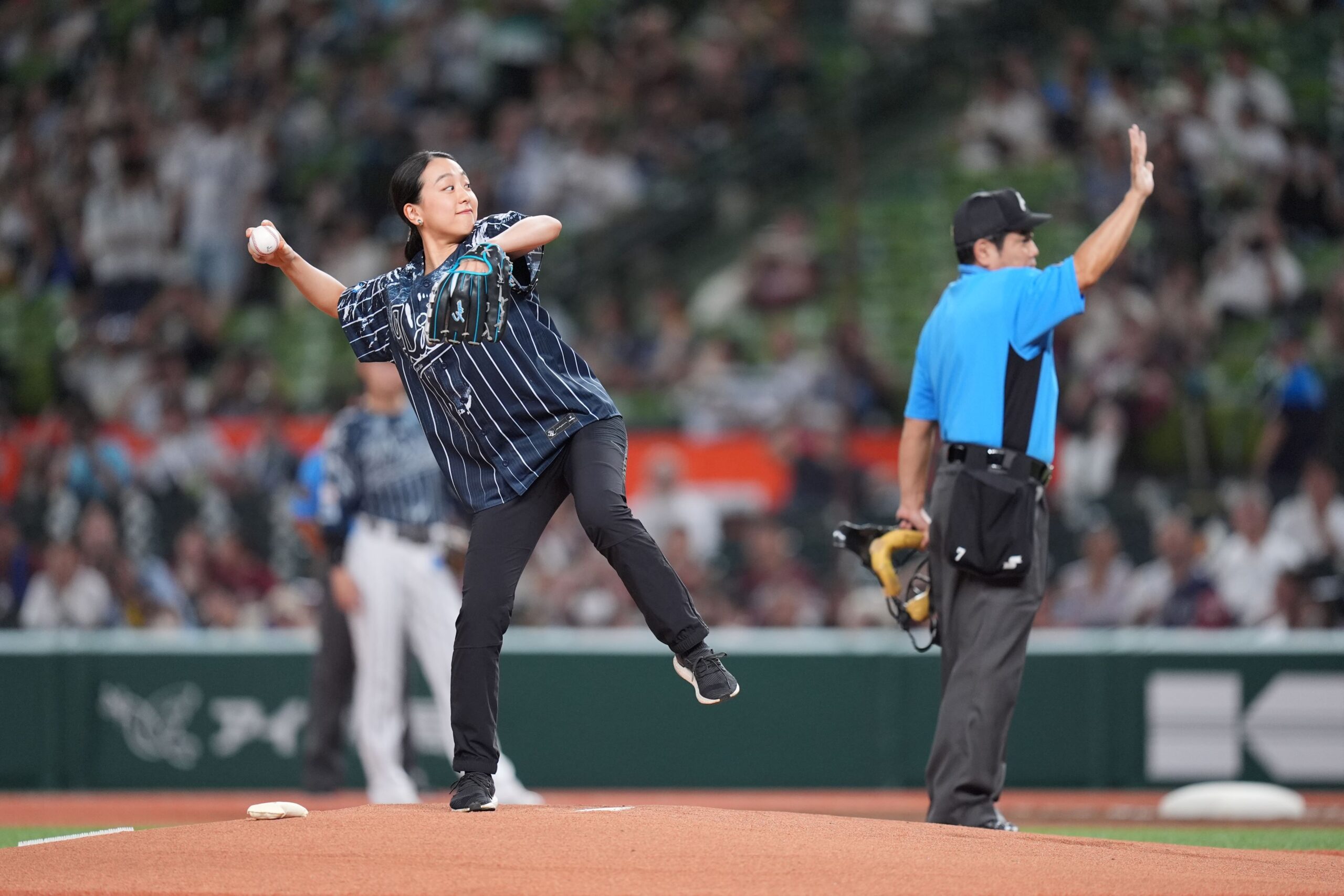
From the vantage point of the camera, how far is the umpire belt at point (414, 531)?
26.2 ft

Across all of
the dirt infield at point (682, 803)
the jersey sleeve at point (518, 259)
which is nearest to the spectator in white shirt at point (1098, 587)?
the dirt infield at point (682, 803)

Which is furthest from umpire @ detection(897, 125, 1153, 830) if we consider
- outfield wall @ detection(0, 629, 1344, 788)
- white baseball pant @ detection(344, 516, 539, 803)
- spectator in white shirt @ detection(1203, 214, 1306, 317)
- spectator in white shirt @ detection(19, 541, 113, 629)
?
spectator in white shirt @ detection(1203, 214, 1306, 317)

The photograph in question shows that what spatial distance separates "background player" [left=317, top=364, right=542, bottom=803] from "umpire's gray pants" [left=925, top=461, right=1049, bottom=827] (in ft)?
8.97

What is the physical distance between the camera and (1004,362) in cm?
573

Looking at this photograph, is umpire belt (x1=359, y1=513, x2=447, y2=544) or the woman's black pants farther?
umpire belt (x1=359, y1=513, x2=447, y2=544)

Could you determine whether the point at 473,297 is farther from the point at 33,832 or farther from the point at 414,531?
the point at 33,832

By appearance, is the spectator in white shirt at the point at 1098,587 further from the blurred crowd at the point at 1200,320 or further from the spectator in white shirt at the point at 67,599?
the spectator in white shirt at the point at 67,599

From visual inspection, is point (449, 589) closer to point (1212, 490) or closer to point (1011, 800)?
point (1011, 800)

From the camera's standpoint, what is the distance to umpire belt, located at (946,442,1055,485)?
571cm

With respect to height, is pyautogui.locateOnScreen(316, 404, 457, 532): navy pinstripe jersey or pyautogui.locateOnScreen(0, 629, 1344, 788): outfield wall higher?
pyautogui.locateOnScreen(316, 404, 457, 532): navy pinstripe jersey

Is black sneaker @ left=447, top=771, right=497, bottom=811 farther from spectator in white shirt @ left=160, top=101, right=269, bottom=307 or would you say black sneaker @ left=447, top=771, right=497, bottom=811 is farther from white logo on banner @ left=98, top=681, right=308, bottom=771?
spectator in white shirt @ left=160, top=101, right=269, bottom=307

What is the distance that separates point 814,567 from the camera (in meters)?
11.1

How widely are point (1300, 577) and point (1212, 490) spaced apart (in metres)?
1.36

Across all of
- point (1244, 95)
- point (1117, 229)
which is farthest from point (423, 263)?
point (1244, 95)
